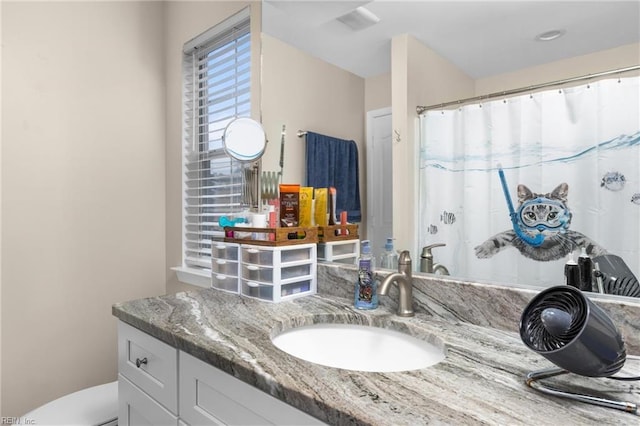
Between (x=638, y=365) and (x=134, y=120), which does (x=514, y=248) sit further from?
(x=134, y=120)

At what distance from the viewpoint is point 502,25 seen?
3.27 feet

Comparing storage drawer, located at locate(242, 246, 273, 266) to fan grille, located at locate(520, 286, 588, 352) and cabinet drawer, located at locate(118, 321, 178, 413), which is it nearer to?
cabinet drawer, located at locate(118, 321, 178, 413)

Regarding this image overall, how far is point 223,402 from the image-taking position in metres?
0.80

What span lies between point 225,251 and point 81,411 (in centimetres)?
88

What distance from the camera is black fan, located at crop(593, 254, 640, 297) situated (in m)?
0.82

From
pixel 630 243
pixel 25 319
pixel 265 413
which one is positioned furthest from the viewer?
pixel 25 319

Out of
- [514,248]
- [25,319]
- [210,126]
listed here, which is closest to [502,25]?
[514,248]

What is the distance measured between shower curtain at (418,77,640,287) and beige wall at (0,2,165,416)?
1700 millimetres

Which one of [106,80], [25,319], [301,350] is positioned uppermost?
[106,80]

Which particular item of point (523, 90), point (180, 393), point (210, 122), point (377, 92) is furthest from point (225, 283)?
point (523, 90)

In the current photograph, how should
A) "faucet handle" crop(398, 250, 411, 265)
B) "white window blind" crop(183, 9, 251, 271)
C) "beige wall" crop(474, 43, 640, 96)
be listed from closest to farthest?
1. "beige wall" crop(474, 43, 640, 96)
2. "faucet handle" crop(398, 250, 411, 265)
3. "white window blind" crop(183, 9, 251, 271)

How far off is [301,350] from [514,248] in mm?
630

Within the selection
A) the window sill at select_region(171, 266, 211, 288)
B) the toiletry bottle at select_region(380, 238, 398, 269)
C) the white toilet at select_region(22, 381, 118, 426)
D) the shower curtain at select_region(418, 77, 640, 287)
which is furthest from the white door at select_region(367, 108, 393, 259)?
the white toilet at select_region(22, 381, 118, 426)

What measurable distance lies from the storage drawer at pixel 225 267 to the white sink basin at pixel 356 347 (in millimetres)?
429
